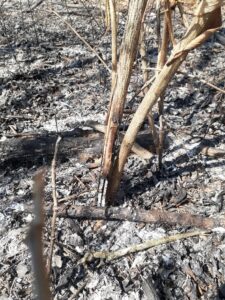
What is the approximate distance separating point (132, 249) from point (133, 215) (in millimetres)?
159

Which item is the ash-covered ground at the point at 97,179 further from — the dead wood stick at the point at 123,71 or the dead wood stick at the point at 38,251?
the dead wood stick at the point at 38,251

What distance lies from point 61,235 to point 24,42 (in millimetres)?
2094

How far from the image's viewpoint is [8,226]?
158 centimetres

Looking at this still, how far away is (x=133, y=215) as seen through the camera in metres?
1.60

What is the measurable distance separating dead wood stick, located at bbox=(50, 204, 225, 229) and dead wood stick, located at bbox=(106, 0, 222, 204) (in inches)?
5.2

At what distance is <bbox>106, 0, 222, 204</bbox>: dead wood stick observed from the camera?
1152 mm

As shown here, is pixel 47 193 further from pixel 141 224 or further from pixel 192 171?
pixel 192 171

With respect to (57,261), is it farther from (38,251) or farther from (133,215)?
(38,251)

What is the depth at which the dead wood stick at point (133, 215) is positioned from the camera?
1.58 m

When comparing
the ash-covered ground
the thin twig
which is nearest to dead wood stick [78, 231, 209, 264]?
the ash-covered ground

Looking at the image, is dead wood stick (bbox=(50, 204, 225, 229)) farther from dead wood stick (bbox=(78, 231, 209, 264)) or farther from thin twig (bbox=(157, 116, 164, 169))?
thin twig (bbox=(157, 116, 164, 169))

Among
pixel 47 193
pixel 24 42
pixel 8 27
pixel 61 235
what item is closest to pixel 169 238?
pixel 61 235

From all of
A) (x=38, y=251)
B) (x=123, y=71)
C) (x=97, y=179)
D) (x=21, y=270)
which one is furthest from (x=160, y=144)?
(x=38, y=251)

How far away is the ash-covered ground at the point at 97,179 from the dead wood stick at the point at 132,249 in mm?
17
